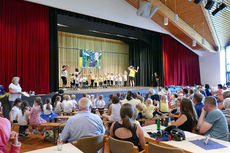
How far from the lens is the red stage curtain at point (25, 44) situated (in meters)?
7.08

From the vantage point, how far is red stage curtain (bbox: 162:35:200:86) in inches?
525

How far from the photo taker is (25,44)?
7582 millimetres

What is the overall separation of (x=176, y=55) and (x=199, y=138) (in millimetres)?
12909

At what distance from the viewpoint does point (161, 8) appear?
30.6 feet

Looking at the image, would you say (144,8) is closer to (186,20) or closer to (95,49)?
(186,20)

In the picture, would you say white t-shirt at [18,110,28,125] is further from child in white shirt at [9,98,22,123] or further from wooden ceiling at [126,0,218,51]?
wooden ceiling at [126,0,218,51]

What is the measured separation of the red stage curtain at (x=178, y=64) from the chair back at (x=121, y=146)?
1169 cm

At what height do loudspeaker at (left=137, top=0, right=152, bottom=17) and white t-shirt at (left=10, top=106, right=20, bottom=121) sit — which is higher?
loudspeaker at (left=137, top=0, right=152, bottom=17)

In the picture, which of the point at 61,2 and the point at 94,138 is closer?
the point at 94,138

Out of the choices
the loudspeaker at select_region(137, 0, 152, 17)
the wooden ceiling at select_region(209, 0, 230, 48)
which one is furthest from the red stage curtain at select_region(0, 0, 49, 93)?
the wooden ceiling at select_region(209, 0, 230, 48)

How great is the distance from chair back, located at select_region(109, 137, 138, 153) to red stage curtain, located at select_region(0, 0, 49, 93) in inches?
256

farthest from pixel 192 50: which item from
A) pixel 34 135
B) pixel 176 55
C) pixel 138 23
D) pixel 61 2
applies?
pixel 34 135

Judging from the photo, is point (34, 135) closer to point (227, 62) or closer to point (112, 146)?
point (112, 146)

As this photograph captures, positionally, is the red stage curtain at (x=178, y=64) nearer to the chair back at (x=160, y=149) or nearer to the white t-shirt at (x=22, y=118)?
the white t-shirt at (x=22, y=118)
